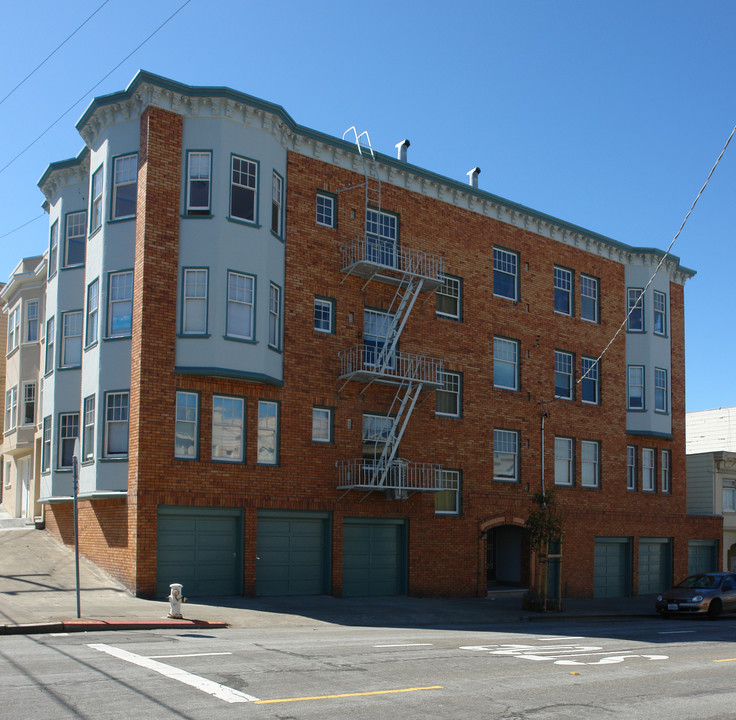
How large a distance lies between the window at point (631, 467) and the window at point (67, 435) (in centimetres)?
2065

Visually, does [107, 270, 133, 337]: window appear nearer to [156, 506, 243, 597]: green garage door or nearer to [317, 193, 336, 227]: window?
[156, 506, 243, 597]: green garage door

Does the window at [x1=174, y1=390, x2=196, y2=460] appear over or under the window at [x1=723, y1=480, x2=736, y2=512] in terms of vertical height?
over

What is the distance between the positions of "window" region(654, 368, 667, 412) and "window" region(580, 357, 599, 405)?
3.28m

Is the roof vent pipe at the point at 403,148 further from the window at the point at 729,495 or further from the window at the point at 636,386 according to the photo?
the window at the point at 729,495

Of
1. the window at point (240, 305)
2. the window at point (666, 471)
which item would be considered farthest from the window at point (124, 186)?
the window at point (666, 471)

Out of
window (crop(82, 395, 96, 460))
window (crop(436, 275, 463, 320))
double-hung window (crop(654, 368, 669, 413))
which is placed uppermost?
window (crop(436, 275, 463, 320))

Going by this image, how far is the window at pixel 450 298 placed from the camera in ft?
91.5

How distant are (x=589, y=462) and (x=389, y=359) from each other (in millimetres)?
10667

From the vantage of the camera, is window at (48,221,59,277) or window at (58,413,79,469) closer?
window at (58,413,79,469)

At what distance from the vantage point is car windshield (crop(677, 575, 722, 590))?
82.8 feet

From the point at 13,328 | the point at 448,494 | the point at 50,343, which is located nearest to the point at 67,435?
the point at 50,343

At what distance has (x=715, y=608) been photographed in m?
24.5

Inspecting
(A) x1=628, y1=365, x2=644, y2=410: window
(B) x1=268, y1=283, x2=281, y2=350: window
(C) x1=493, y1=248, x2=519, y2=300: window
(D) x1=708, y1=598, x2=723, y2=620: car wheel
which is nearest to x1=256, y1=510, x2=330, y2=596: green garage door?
(B) x1=268, y1=283, x2=281, y2=350: window

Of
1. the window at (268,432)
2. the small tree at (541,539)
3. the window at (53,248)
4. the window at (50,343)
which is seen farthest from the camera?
the window at (53,248)
